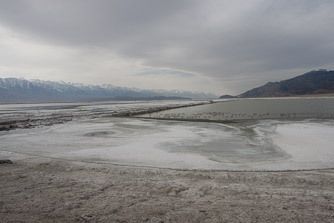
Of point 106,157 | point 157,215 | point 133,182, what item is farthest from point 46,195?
point 106,157

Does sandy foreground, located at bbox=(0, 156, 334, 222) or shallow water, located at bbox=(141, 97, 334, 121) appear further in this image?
shallow water, located at bbox=(141, 97, 334, 121)

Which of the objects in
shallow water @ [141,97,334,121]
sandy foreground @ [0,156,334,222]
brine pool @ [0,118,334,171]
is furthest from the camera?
shallow water @ [141,97,334,121]

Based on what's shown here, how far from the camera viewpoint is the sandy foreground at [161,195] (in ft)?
14.4

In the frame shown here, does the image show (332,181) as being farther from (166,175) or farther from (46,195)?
(46,195)

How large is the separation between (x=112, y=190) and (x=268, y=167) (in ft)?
20.6

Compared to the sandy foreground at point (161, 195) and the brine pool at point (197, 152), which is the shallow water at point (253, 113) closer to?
the brine pool at point (197, 152)

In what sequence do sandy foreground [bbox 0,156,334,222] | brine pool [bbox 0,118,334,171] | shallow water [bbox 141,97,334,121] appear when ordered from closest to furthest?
sandy foreground [bbox 0,156,334,222] → brine pool [bbox 0,118,334,171] → shallow water [bbox 141,97,334,121]

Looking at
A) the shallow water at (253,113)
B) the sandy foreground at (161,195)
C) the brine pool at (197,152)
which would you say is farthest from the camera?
the shallow water at (253,113)

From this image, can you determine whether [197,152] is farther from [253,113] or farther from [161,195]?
[253,113]

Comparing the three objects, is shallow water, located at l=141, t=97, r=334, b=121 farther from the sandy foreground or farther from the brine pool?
the sandy foreground

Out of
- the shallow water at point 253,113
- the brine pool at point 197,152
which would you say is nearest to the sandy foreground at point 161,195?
the brine pool at point 197,152

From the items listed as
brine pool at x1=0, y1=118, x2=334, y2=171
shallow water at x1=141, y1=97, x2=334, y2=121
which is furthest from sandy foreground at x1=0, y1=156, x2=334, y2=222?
shallow water at x1=141, y1=97, x2=334, y2=121

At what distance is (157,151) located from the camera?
10867 mm

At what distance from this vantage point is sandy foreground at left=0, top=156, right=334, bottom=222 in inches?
173
